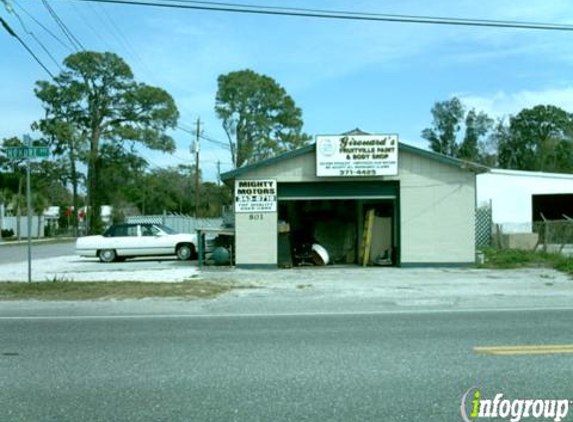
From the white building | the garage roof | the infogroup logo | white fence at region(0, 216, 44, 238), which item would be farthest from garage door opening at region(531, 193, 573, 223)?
white fence at region(0, 216, 44, 238)

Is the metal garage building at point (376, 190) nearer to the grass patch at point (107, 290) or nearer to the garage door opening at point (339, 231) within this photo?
the garage door opening at point (339, 231)

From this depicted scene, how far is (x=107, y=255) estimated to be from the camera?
25453 millimetres

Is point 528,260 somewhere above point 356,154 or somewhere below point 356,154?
below

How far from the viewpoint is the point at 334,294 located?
13859mm

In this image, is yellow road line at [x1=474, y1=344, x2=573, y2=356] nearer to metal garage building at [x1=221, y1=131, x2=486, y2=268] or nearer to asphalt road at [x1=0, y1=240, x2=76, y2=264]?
metal garage building at [x1=221, y1=131, x2=486, y2=268]

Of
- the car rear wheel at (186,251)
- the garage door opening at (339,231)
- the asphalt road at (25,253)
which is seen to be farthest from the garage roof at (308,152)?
the asphalt road at (25,253)

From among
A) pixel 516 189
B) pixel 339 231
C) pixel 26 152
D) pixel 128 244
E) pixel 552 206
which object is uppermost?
pixel 516 189

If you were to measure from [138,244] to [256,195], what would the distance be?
713cm

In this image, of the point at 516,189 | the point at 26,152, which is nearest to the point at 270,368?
the point at 26,152

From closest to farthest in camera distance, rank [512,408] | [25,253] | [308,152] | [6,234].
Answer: [512,408]
[308,152]
[25,253]
[6,234]

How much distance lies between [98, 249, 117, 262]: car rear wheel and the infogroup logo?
21246 millimetres

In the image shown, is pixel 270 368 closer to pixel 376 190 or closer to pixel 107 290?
pixel 107 290

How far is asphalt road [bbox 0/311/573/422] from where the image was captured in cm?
566

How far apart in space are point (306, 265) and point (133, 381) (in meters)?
14.9
